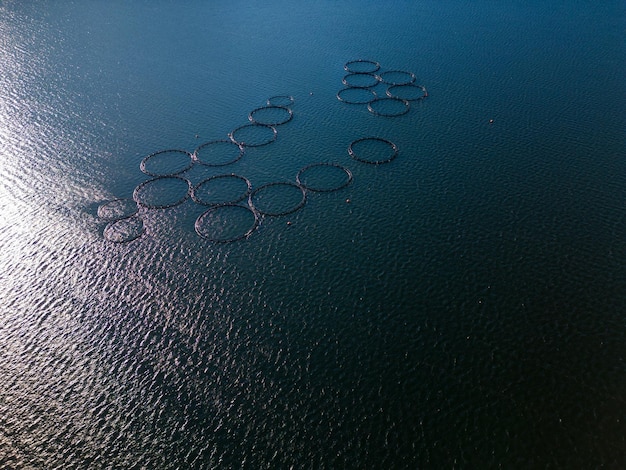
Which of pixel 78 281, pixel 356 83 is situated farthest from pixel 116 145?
pixel 356 83

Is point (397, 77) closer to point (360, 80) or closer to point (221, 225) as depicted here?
point (360, 80)

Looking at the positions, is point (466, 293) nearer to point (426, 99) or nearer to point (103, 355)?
point (103, 355)

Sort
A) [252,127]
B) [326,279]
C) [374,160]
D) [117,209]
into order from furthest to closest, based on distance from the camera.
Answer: [252,127] → [374,160] → [117,209] → [326,279]

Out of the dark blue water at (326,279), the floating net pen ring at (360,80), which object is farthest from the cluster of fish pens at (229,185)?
the floating net pen ring at (360,80)

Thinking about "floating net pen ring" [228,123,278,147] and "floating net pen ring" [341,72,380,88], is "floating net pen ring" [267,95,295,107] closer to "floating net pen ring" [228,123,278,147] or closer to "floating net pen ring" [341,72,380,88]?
"floating net pen ring" [228,123,278,147]

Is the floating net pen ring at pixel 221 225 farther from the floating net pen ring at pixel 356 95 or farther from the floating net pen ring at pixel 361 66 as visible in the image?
the floating net pen ring at pixel 361 66

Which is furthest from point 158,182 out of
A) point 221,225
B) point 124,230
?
point 221,225

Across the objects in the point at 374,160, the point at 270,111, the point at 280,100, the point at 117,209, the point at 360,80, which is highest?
the point at 360,80

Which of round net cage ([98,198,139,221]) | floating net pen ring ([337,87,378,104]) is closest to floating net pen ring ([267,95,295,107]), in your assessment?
floating net pen ring ([337,87,378,104])
